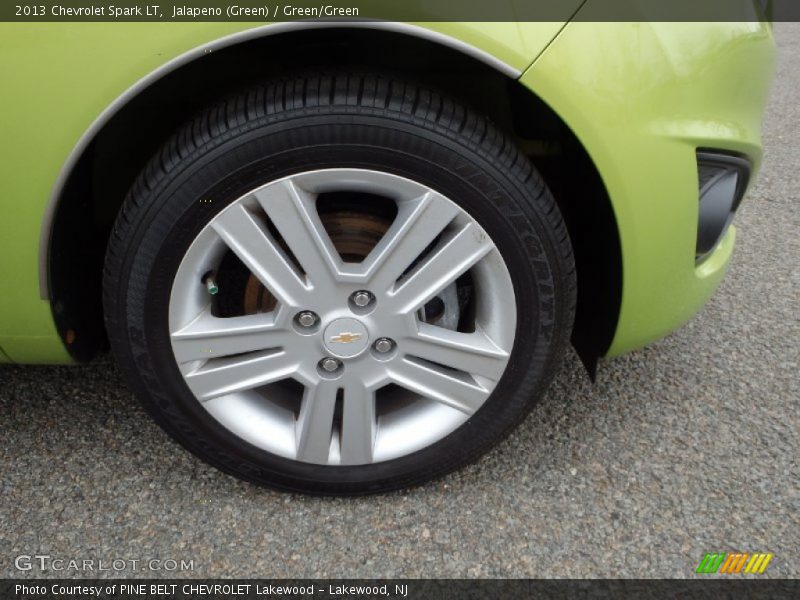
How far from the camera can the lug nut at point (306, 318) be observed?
59.4 inches

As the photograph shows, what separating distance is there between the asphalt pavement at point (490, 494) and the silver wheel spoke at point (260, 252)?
20.9 inches

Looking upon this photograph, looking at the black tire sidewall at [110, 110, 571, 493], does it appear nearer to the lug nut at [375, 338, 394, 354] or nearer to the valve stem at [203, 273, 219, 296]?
the valve stem at [203, 273, 219, 296]

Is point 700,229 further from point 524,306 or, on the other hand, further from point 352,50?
point 352,50

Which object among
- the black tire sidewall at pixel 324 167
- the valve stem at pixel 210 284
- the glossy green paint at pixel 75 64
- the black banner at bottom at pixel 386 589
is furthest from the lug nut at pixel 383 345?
the glossy green paint at pixel 75 64

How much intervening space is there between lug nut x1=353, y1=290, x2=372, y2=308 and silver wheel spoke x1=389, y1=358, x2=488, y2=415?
0.16 metres

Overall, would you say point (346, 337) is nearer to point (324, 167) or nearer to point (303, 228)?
point (303, 228)

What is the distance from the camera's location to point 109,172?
5.31 ft

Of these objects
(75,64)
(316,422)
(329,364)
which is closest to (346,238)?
(329,364)

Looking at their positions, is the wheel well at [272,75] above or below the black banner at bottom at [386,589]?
above

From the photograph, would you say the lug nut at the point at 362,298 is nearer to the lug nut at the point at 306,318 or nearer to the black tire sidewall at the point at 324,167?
the lug nut at the point at 306,318

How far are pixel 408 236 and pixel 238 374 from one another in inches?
18.5

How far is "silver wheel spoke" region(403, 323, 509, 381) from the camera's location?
60.8 inches

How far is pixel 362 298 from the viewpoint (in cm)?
150

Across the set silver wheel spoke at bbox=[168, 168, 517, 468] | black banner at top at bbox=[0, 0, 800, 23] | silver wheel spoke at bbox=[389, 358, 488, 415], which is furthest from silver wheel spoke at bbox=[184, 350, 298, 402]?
black banner at top at bbox=[0, 0, 800, 23]
